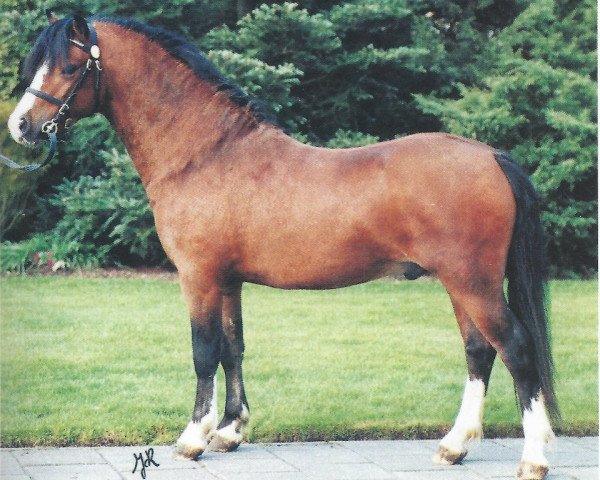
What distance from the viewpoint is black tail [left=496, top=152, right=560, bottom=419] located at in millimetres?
4215

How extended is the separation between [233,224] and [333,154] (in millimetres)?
611

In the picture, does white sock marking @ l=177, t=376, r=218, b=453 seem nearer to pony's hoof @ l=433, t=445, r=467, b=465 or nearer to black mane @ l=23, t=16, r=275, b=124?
pony's hoof @ l=433, t=445, r=467, b=465

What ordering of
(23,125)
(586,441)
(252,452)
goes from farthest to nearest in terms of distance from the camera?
(586,441)
(252,452)
(23,125)

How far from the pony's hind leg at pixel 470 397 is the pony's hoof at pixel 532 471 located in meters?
0.38

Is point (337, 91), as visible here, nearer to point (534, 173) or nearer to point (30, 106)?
point (534, 173)

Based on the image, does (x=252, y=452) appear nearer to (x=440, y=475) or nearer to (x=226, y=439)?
(x=226, y=439)

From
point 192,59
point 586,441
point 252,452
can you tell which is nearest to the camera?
point 192,59

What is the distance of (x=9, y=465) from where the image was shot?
430 centimetres

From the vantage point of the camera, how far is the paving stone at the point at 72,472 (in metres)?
4.11

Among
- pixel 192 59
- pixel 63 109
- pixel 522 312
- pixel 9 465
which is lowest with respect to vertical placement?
pixel 9 465

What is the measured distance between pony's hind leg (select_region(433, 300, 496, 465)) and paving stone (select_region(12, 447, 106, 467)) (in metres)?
1.73

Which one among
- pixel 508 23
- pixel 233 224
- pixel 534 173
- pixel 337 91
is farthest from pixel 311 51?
pixel 233 224

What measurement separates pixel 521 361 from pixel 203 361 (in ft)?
5.05
